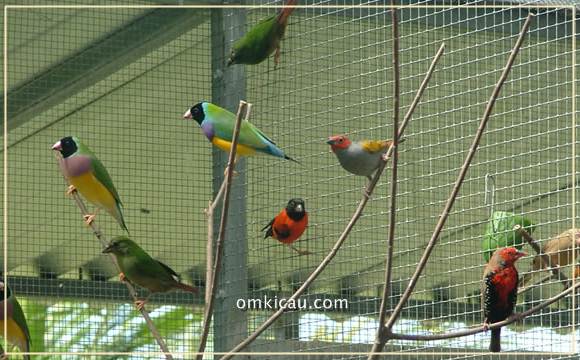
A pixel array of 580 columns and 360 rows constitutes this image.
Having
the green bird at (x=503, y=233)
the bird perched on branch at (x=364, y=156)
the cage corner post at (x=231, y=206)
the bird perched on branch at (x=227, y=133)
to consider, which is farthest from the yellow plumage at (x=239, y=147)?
the green bird at (x=503, y=233)

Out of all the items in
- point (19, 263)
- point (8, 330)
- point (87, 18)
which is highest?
point (87, 18)

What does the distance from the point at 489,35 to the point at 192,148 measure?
732 millimetres

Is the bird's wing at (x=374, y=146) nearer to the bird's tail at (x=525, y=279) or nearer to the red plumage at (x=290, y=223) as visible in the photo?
the red plumage at (x=290, y=223)

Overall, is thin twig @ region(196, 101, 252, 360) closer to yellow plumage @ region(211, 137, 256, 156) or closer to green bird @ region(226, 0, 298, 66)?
yellow plumage @ region(211, 137, 256, 156)

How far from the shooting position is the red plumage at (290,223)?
96.7 inches

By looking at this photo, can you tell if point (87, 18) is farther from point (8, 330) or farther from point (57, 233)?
point (8, 330)

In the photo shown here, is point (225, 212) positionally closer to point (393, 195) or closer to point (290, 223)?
point (393, 195)

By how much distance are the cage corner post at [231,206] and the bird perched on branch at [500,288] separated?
579 mm

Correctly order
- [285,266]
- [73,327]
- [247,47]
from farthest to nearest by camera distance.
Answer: [73,327]
[285,266]
[247,47]

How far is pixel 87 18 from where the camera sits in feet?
9.27

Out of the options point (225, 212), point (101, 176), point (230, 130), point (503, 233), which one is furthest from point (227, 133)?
point (225, 212)

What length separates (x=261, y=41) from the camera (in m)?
2.46

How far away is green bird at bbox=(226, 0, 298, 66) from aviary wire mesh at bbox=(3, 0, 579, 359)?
0.23 ft

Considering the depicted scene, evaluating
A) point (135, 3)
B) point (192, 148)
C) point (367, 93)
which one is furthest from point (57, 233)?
point (367, 93)
